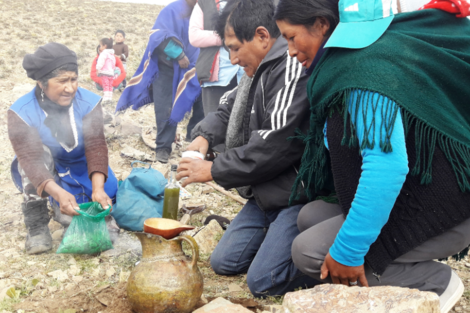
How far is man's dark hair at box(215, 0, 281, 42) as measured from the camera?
2.83 meters

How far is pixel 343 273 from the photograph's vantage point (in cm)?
206

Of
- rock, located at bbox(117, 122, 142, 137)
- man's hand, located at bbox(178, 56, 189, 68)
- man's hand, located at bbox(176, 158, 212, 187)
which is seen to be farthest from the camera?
rock, located at bbox(117, 122, 142, 137)

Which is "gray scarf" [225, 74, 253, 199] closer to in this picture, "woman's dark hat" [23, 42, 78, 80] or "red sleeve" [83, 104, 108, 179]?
"red sleeve" [83, 104, 108, 179]

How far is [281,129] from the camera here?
2.57 m

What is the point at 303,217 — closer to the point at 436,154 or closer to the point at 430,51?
the point at 436,154

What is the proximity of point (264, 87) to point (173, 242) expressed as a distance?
117cm

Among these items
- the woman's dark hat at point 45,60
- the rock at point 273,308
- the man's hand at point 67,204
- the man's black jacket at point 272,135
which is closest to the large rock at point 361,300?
the rock at point 273,308

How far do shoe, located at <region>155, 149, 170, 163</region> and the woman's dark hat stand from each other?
268 cm

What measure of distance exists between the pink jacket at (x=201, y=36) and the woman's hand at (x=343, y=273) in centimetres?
312

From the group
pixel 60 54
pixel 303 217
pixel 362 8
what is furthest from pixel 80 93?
pixel 362 8

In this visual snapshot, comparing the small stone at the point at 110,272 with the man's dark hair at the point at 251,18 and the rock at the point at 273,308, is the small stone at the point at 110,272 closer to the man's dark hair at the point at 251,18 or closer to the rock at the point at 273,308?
the rock at the point at 273,308

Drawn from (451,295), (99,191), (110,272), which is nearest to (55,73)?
(99,191)

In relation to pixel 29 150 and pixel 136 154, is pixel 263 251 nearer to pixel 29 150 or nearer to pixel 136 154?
pixel 29 150

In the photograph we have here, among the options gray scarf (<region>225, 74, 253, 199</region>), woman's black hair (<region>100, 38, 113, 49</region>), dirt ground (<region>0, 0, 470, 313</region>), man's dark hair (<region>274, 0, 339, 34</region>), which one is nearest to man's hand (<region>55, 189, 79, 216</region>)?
dirt ground (<region>0, 0, 470, 313</region>)
